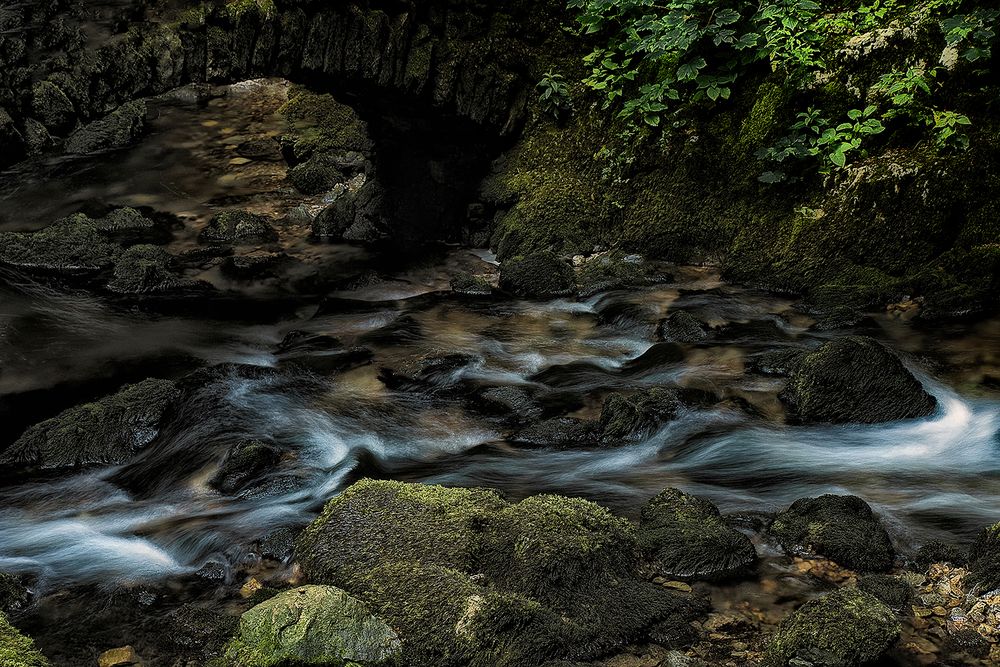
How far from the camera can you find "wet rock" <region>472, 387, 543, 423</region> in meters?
6.09

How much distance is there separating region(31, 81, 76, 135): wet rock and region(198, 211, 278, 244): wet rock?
191 inches

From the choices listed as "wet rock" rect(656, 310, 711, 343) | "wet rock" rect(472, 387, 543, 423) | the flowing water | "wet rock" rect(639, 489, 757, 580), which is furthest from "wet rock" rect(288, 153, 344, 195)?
"wet rock" rect(639, 489, 757, 580)

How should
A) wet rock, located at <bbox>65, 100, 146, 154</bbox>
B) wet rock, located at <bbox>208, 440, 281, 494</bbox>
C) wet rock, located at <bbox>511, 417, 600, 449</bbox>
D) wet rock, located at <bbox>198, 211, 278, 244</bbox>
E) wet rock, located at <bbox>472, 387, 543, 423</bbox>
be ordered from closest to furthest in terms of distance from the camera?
wet rock, located at <bbox>208, 440, 281, 494</bbox> < wet rock, located at <bbox>511, 417, 600, 449</bbox> < wet rock, located at <bbox>472, 387, 543, 423</bbox> < wet rock, located at <bbox>198, 211, 278, 244</bbox> < wet rock, located at <bbox>65, 100, 146, 154</bbox>

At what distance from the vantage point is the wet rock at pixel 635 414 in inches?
221

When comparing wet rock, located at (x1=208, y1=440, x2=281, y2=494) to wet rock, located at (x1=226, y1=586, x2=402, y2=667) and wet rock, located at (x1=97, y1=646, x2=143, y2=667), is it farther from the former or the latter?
wet rock, located at (x1=226, y1=586, x2=402, y2=667)

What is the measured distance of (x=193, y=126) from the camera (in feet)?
46.6

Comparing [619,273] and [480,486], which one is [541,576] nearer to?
[480,486]

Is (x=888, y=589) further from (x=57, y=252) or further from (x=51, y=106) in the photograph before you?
(x=51, y=106)

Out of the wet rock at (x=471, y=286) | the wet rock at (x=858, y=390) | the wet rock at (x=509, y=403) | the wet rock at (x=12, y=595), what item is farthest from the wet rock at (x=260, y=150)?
the wet rock at (x=12, y=595)

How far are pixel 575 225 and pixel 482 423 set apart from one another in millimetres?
3613

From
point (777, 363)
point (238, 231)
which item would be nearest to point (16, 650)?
point (777, 363)

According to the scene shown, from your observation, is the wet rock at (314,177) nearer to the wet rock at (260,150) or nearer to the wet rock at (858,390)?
the wet rock at (260,150)

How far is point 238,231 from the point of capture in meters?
10.6

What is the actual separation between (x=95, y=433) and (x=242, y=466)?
1248mm
